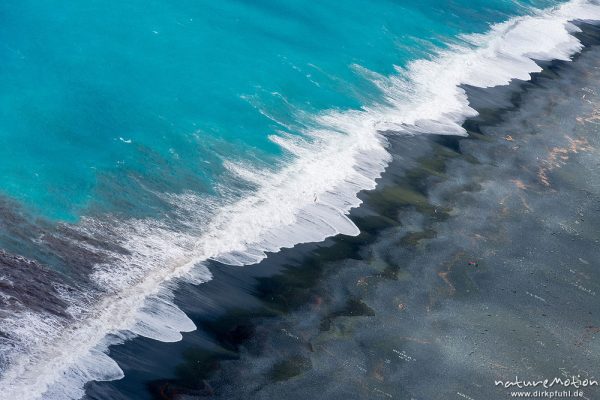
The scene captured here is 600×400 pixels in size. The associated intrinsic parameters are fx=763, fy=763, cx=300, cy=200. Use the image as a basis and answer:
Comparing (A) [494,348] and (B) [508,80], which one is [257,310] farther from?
(B) [508,80]

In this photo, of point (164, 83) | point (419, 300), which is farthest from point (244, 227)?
point (164, 83)

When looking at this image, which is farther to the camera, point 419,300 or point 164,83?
point 164,83

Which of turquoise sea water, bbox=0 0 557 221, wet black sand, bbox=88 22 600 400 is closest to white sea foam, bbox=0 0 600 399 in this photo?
wet black sand, bbox=88 22 600 400

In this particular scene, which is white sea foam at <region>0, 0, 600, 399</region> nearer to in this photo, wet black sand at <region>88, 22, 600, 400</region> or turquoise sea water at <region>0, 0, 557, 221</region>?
wet black sand at <region>88, 22, 600, 400</region>

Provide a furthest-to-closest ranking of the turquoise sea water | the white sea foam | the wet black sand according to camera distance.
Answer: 1. the turquoise sea water
2. the wet black sand
3. the white sea foam

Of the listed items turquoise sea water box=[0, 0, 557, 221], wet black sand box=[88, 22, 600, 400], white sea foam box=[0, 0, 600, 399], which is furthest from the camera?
turquoise sea water box=[0, 0, 557, 221]

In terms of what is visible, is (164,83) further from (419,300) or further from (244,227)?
(419,300)
